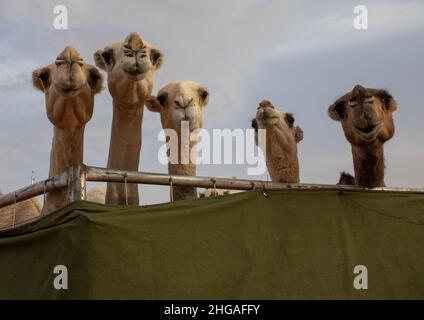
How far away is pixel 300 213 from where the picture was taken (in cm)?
642

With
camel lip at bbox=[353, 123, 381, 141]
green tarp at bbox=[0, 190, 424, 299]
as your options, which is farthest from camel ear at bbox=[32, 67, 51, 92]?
camel lip at bbox=[353, 123, 381, 141]

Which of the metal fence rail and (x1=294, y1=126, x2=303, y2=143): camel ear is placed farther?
(x1=294, y1=126, x2=303, y2=143): camel ear

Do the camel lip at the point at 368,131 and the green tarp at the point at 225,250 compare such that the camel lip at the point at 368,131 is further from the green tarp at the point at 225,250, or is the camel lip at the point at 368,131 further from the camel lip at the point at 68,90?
the camel lip at the point at 68,90

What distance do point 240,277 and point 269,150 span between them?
400 centimetres

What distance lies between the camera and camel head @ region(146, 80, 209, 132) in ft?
27.5

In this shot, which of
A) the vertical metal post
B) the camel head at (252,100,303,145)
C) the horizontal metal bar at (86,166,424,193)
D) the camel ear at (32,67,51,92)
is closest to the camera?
the vertical metal post

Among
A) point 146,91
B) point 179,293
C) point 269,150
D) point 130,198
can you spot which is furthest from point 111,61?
point 179,293

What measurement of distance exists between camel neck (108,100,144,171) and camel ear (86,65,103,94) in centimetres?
48

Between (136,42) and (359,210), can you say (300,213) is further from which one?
(136,42)

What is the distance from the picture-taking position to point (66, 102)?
7.71 metres

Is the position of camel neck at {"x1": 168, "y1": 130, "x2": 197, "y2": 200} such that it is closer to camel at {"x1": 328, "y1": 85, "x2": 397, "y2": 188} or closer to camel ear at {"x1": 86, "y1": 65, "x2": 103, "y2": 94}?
camel ear at {"x1": 86, "y1": 65, "x2": 103, "y2": 94}

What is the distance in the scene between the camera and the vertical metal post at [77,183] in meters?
6.06

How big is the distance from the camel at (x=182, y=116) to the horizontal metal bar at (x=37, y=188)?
182cm
